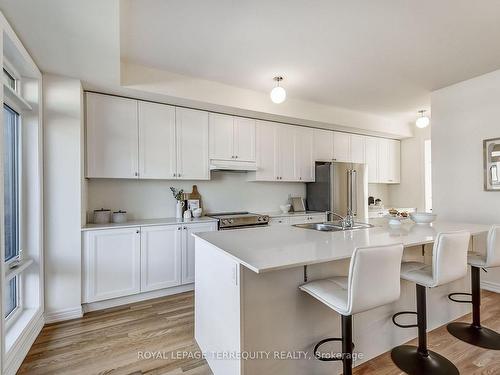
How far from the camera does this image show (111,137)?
9.76 ft

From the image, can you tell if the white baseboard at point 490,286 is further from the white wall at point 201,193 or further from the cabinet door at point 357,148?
the white wall at point 201,193

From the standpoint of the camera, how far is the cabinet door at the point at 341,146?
4.69m

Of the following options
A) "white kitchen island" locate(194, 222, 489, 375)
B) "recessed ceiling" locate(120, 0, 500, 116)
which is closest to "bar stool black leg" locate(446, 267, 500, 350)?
"white kitchen island" locate(194, 222, 489, 375)

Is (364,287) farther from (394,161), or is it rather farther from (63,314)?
(394,161)

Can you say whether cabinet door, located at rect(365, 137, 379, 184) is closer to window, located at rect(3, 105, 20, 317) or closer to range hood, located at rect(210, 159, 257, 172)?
range hood, located at rect(210, 159, 257, 172)

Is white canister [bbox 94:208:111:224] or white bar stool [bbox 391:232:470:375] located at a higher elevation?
white canister [bbox 94:208:111:224]

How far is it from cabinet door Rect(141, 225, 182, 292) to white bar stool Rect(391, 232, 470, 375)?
227 cm

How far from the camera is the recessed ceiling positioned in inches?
77.8

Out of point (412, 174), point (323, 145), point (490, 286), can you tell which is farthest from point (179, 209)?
point (412, 174)

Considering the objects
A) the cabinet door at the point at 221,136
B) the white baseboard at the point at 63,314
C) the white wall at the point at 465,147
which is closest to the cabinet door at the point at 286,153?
the cabinet door at the point at 221,136

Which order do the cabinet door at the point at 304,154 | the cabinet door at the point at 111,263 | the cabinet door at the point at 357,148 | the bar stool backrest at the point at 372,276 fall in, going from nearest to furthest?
the bar stool backrest at the point at 372,276, the cabinet door at the point at 111,263, the cabinet door at the point at 304,154, the cabinet door at the point at 357,148

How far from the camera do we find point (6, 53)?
194cm

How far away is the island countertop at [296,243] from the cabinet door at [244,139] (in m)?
1.68

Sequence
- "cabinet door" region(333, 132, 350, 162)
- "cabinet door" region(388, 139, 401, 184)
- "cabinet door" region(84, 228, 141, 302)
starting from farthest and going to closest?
1. "cabinet door" region(388, 139, 401, 184)
2. "cabinet door" region(333, 132, 350, 162)
3. "cabinet door" region(84, 228, 141, 302)
